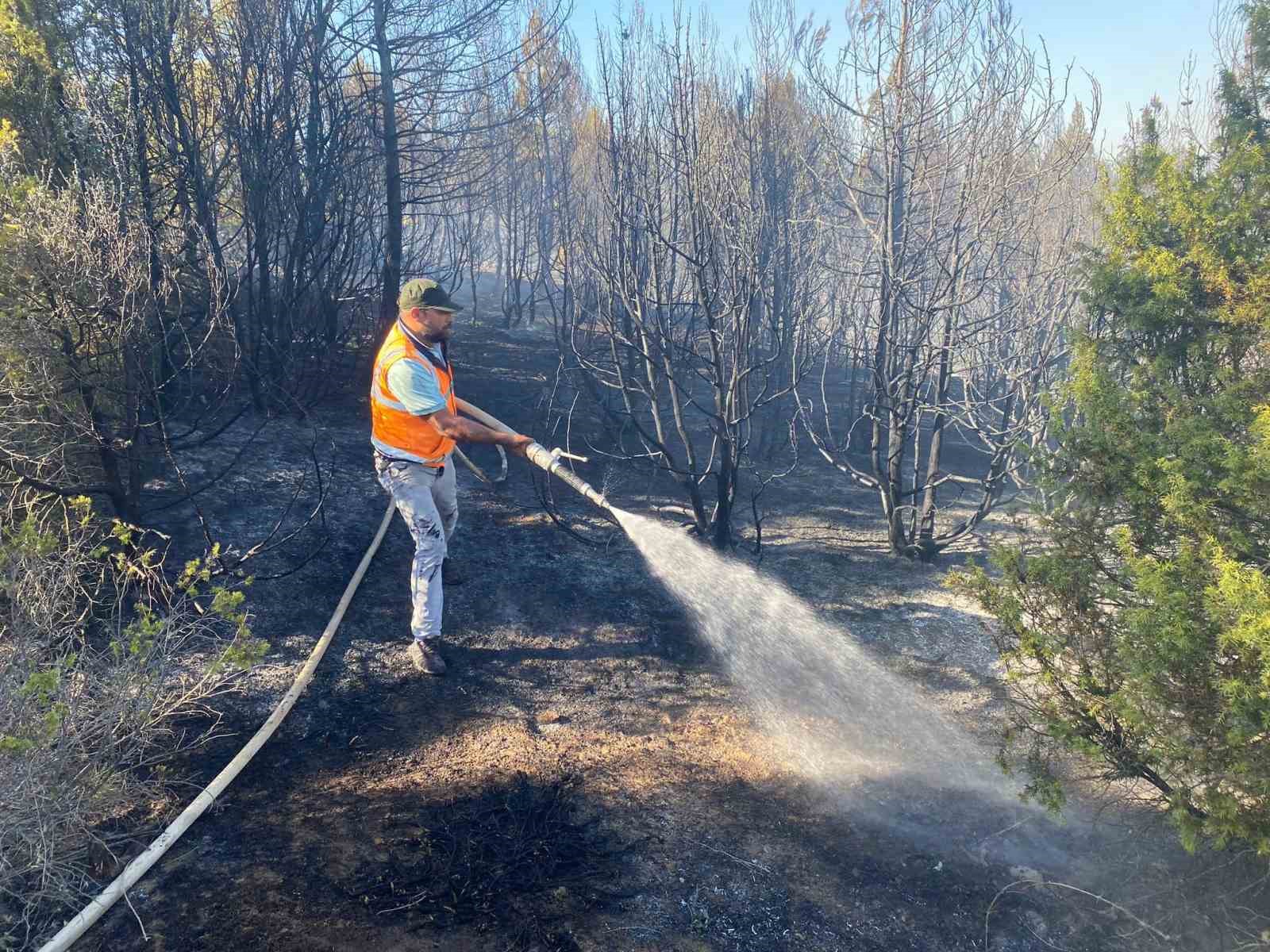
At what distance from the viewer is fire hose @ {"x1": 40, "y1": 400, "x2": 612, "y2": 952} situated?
252 centimetres

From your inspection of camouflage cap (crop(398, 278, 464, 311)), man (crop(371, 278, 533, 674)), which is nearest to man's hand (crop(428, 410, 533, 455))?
man (crop(371, 278, 533, 674))

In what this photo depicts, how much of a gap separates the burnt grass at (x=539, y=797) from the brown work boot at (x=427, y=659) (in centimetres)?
7

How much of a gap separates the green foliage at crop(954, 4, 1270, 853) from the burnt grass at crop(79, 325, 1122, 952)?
2.66ft

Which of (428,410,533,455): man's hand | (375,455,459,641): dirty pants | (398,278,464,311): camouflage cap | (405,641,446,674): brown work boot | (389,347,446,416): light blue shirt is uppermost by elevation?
(398,278,464,311): camouflage cap

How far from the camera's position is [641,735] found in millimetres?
3971

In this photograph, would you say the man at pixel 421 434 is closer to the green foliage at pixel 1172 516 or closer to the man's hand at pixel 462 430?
the man's hand at pixel 462 430

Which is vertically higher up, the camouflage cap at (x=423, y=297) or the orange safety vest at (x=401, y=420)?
the camouflage cap at (x=423, y=297)

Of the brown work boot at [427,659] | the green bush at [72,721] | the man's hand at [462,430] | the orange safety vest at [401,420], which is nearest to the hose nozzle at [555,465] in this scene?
the man's hand at [462,430]

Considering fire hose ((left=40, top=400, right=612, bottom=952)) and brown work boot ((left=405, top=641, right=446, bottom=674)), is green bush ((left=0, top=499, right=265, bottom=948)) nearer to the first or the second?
fire hose ((left=40, top=400, right=612, bottom=952))

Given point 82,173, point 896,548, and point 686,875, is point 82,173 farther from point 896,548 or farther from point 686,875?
point 896,548

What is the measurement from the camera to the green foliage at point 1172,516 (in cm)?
236

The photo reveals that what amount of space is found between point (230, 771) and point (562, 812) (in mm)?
1429

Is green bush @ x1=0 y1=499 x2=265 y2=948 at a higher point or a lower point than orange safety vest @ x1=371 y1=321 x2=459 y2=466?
lower

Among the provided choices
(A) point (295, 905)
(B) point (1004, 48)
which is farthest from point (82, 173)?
(B) point (1004, 48)
